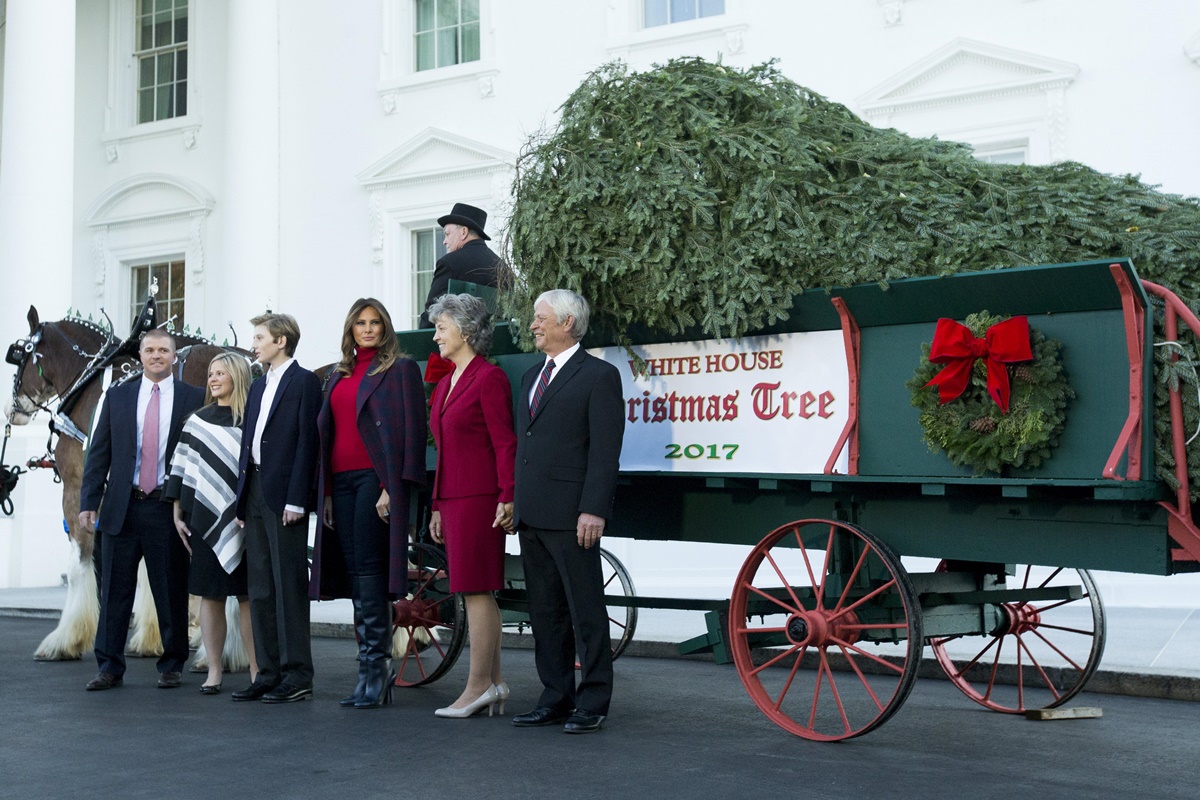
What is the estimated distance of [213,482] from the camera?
7.20m

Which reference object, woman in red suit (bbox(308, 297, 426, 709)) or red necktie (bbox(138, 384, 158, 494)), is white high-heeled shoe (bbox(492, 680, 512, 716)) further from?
red necktie (bbox(138, 384, 158, 494))

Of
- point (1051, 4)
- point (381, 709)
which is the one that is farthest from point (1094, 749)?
point (1051, 4)

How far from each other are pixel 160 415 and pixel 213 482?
0.77 meters

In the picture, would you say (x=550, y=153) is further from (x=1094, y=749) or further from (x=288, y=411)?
(x=1094, y=749)

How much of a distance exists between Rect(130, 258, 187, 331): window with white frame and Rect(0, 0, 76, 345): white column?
2076 mm

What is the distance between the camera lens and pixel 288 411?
22.2ft

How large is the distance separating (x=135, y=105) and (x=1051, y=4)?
11.5 meters

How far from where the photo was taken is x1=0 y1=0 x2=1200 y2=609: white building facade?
40.0ft

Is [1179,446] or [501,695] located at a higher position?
[1179,446]

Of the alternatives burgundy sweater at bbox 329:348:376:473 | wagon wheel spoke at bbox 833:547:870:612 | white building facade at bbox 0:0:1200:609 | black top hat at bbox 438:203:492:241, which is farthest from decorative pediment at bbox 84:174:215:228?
wagon wheel spoke at bbox 833:547:870:612

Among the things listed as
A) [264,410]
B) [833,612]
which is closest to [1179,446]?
[833,612]

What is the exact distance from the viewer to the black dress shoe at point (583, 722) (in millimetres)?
5855

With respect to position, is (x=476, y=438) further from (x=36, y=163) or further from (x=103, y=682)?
(x=36, y=163)

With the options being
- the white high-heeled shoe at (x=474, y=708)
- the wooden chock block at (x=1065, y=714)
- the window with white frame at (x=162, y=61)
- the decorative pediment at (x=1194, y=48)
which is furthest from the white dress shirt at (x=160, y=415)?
the window with white frame at (x=162, y=61)
